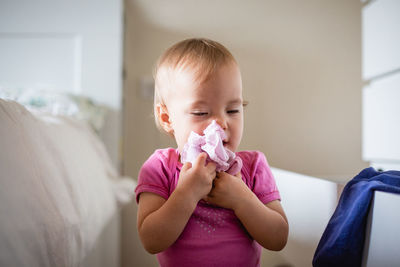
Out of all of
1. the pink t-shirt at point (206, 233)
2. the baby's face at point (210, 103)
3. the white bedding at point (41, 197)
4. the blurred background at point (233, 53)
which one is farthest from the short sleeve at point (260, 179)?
the blurred background at point (233, 53)

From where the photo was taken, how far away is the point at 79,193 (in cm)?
82

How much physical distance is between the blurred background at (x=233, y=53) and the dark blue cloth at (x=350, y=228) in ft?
3.88

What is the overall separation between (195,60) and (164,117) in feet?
0.51

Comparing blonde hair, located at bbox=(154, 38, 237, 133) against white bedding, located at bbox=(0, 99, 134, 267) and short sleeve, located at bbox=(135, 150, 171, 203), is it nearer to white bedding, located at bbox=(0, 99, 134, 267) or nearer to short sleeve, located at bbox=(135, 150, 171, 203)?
short sleeve, located at bbox=(135, 150, 171, 203)

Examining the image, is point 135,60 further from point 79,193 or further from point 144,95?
point 79,193

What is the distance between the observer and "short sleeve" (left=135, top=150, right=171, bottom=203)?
→ 0.65m

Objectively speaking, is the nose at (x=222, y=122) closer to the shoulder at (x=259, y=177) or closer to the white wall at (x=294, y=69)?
the shoulder at (x=259, y=177)

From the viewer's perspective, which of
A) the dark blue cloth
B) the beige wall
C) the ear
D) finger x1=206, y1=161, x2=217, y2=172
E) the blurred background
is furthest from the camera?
the beige wall

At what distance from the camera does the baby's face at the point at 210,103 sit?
0.63m

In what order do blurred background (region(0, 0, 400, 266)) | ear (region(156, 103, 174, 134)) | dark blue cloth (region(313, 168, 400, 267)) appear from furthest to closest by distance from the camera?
blurred background (region(0, 0, 400, 266)) → ear (region(156, 103, 174, 134)) → dark blue cloth (region(313, 168, 400, 267))

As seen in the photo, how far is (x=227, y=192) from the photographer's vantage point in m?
0.62

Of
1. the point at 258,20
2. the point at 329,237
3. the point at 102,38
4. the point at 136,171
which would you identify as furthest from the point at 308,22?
the point at 329,237

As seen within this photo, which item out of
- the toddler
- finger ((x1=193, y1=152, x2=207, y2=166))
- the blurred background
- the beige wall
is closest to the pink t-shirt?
the toddler

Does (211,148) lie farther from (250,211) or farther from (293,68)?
(293,68)
